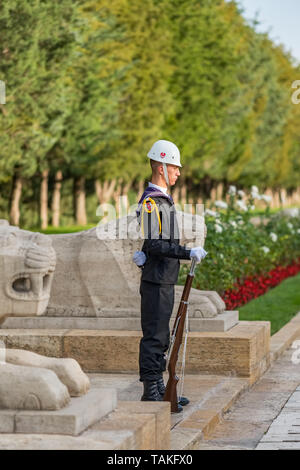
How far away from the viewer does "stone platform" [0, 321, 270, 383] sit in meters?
7.97

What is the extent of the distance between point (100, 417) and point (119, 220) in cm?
378

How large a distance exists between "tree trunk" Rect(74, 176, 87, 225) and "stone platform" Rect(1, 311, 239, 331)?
2890 centimetres

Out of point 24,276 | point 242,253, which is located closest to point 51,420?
point 24,276

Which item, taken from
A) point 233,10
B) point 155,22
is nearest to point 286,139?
point 233,10

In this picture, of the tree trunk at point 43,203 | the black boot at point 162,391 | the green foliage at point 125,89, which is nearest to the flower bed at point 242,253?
the black boot at point 162,391

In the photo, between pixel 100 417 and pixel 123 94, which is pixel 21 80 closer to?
pixel 123 94

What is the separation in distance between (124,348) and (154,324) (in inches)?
67.1

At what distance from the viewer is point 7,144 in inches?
947

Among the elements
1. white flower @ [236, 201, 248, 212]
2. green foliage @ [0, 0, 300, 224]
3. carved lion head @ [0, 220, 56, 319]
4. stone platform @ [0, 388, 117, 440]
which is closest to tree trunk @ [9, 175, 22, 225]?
green foliage @ [0, 0, 300, 224]

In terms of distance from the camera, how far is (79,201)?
3822 centimetres

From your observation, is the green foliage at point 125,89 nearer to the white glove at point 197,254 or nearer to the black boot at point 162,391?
the black boot at point 162,391

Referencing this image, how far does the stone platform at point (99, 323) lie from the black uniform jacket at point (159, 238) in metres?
1.90

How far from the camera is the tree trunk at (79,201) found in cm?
3747

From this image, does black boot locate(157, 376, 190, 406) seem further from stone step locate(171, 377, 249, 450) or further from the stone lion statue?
the stone lion statue
